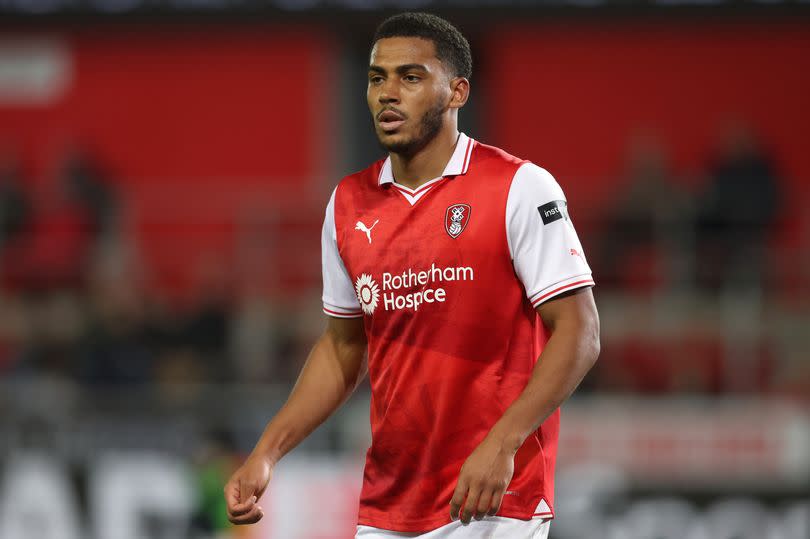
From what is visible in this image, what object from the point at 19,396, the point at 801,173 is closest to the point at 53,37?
the point at 19,396

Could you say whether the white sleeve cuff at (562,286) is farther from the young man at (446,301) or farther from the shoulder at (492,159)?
the shoulder at (492,159)

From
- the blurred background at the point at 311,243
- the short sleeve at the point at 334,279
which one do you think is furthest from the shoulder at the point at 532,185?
the blurred background at the point at 311,243

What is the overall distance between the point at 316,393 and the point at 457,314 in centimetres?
50

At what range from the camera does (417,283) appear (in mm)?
3328

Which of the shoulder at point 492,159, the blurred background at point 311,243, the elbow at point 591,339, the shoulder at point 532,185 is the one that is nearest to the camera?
the elbow at point 591,339

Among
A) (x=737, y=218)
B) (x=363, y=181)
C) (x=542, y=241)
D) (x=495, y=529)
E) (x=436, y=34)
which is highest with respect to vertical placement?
(x=436, y=34)

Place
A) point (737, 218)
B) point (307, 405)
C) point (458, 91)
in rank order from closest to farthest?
point (458, 91) < point (307, 405) < point (737, 218)

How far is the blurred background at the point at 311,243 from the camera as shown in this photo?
852cm

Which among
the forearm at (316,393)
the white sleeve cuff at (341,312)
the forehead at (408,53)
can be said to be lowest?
the forearm at (316,393)

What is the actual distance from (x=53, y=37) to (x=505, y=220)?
11993 millimetres

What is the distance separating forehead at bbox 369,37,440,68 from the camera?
3.28 meters

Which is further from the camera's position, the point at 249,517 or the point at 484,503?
the point at 249,517

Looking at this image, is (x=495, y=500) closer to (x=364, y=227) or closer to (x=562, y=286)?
(x=562, y=286)

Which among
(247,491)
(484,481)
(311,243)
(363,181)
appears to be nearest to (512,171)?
(363,181)
